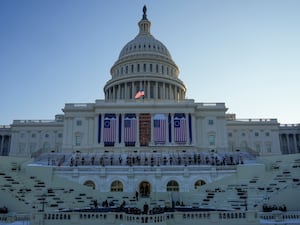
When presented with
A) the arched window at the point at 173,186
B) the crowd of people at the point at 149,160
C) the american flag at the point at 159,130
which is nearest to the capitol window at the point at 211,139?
the american flag at the point at 159,130

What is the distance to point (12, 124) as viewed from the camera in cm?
10225

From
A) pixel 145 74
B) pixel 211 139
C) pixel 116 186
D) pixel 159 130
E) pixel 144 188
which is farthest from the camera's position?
pixel 145 74

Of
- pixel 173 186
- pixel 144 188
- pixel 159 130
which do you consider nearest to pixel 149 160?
pixel 144 188

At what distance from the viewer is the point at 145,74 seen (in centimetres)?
10456

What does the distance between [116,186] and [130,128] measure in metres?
28.9

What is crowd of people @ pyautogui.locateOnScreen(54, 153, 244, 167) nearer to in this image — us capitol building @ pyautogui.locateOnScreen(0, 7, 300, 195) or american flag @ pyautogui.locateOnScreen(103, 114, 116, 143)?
us capitol building @ pyautogui.locateOnScreen(0, 7, 300, 195)

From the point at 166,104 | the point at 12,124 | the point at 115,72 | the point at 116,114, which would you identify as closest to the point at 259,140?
the point at 166,104

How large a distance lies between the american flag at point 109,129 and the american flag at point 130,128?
2.90 meters

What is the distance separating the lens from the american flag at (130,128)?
8112 centimetres

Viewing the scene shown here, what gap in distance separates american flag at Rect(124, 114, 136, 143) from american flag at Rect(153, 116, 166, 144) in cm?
507

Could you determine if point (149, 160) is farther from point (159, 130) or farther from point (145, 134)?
point (159, 130)

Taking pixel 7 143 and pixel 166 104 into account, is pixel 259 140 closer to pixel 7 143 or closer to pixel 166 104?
pixel 166 104

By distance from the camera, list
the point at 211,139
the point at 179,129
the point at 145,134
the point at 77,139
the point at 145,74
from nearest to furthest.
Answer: the point at 145,134 → the point at 179,129 → the point at 77,139 → the point at 211,139 → the point at 145,74

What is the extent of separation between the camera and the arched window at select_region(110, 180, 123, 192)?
5385 cm
